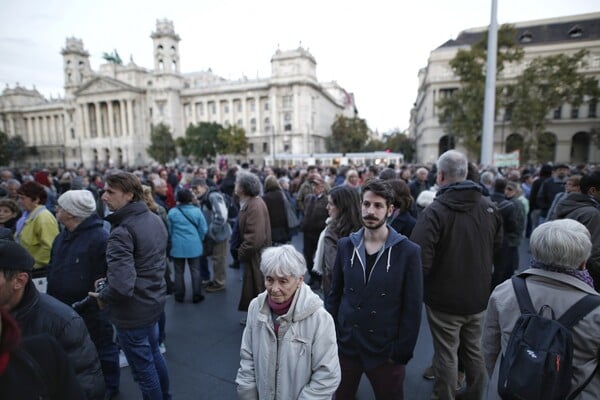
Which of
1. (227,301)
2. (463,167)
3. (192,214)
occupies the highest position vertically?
(463,167)

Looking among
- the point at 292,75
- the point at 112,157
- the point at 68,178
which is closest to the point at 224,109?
the point at 292,75

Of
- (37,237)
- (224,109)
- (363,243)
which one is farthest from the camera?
(224,109)

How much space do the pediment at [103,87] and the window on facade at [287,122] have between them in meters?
34.3

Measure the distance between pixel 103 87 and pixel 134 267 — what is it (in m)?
86.4

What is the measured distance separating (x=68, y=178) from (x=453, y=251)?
457 inches

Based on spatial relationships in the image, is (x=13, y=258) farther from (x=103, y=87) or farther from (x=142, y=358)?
(x=103, y=87)

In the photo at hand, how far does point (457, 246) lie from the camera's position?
107 inches

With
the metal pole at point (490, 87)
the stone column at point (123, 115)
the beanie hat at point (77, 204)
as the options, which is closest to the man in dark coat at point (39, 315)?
the beanie hat at point (77, 204)

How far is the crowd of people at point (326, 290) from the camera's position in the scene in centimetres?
173

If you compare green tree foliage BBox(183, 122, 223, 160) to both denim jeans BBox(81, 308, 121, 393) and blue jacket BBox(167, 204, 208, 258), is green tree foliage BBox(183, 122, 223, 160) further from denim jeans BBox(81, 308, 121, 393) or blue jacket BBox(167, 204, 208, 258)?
denim jeans BBox(81, 308, 121, 393)

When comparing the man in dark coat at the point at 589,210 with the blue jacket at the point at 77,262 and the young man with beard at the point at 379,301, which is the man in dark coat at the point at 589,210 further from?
the blue jacket at the point at 77,262

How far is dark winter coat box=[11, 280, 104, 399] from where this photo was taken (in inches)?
67.6

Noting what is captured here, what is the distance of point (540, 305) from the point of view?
177cm

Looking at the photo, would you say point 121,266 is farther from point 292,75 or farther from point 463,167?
point 292,75
